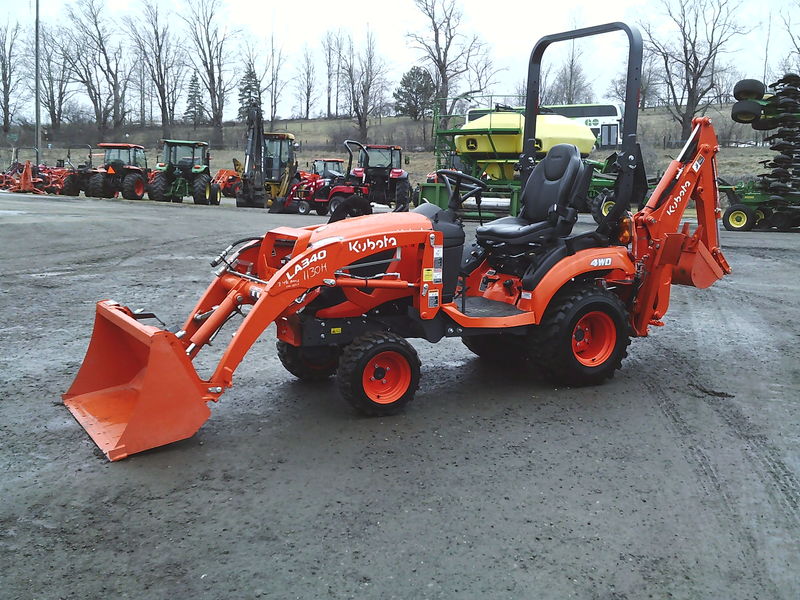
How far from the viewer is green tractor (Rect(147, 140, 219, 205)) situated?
25.9m

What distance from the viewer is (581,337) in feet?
17.7

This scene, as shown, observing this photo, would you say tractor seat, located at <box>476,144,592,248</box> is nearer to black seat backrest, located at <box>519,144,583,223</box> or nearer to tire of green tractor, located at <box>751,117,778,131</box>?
black seat backrest, located at <box>519,144,583,223</box>

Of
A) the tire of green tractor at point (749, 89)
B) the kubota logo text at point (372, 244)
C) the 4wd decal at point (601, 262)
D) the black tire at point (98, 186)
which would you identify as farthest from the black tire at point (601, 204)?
the black tire at point (98, 186)

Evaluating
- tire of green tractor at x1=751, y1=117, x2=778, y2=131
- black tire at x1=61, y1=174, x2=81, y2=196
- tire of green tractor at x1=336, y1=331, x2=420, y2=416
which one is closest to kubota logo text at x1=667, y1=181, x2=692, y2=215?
tire of green tractor at x1=336, y1=331, x2=420, y2=416

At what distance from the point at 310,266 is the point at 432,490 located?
1494mm

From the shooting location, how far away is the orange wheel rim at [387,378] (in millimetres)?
4457

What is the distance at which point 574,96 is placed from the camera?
60156 mm

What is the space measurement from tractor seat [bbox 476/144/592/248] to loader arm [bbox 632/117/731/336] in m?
0.65

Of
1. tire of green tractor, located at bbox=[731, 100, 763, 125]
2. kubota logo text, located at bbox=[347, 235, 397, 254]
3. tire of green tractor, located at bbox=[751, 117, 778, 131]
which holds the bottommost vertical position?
kubota logo text, located at bbox=[347, 235, 397, 254]

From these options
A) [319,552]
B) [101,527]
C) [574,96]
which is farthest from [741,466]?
[574,96]

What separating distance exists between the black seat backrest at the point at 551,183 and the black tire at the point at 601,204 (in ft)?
0.94

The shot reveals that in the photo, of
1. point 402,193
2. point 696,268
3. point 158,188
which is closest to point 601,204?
point 696,268

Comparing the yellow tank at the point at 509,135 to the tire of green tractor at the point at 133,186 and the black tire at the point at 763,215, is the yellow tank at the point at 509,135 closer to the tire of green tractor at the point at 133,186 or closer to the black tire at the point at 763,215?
the black tire at the point at 763,215

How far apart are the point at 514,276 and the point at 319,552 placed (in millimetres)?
3084
